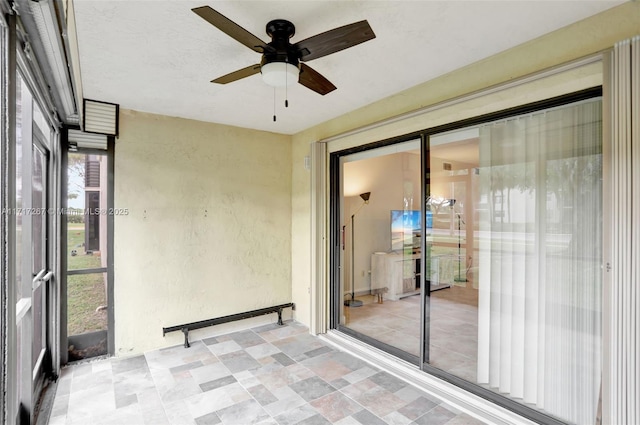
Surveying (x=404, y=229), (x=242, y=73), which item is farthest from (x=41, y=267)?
(x=404, y=229)

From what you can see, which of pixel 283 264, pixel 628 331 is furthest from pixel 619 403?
pixel 283 264

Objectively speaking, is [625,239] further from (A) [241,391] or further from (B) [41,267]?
(B) [41,267]

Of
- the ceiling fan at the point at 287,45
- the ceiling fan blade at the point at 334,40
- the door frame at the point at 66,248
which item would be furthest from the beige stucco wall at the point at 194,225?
the ceiling fan blade at the point at 334,40

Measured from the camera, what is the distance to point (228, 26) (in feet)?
5.17

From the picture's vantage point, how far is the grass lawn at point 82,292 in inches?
129

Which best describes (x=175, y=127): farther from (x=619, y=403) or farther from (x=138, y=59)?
(x=619, y=403)

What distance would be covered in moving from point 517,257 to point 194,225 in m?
3.24

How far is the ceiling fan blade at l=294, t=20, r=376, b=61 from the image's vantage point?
1.56m

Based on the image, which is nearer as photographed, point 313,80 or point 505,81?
point 313,80

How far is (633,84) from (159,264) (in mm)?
4068

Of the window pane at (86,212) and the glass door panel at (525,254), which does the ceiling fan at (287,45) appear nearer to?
the glass door panel at (525,254)

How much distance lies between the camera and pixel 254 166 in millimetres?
4254

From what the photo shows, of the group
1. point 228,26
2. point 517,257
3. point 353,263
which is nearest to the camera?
point 228,26

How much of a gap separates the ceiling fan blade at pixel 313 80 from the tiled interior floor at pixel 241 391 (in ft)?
7.72
